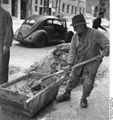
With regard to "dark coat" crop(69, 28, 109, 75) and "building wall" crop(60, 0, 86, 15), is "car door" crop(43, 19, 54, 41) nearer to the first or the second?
"dark coat" crop(69, 28, 109, 75)

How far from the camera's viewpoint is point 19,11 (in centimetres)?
2880

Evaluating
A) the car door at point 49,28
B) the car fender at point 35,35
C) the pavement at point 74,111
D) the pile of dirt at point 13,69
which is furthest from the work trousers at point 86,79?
the car door at point 49,28

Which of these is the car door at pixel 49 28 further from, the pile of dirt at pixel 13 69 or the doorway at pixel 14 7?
the doorway at pixel 14 7

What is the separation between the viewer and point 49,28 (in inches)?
464

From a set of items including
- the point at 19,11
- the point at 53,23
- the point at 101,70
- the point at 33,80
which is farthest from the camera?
the point at 19,11

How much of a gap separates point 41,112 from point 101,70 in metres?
3.36

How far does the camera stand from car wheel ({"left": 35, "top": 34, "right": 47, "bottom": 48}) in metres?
11.2

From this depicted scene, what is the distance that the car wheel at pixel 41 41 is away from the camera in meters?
11.2

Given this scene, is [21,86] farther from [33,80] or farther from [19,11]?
[19,11]

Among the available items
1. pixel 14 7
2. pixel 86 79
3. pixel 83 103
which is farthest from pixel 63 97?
pixel 14 7

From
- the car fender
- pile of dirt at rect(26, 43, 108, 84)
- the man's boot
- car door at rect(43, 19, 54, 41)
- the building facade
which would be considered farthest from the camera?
the building facade

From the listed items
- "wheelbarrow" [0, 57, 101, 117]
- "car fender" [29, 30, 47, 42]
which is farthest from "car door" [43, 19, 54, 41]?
"wheelbarrow" [0, 57, 101, 117]

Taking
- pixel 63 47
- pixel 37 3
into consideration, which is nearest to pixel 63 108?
pixel 63 47

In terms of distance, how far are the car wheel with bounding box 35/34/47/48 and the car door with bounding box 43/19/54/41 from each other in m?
0.36
